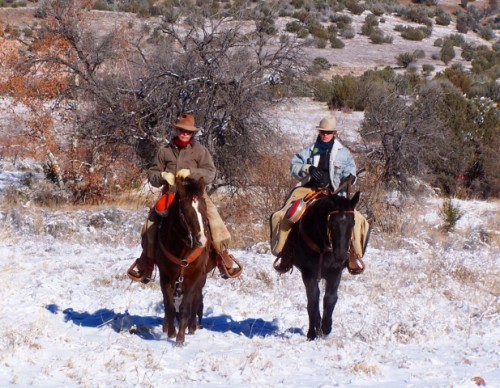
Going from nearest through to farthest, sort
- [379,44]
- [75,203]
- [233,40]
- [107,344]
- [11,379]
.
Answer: [11,379] < [107,344] < [233,40] < [75,203] < [379,44]

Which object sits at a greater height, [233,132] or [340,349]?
[340,349]

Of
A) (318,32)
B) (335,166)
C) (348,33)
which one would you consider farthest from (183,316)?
(348,33)

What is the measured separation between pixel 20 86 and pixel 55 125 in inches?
90.7

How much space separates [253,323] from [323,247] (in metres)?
1.57

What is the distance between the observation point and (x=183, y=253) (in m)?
7.75

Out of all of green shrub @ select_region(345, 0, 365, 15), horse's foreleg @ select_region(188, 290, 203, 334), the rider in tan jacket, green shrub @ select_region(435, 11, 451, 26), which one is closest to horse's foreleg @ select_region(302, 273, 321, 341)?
the rider in tan jacket

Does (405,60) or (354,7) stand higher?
(405,60)

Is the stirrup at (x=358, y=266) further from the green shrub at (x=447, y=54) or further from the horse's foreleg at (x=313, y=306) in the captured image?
the green shrub at (x=447, y=54)

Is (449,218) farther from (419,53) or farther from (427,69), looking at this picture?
(419,53)

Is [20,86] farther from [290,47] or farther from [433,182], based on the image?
[433,182]

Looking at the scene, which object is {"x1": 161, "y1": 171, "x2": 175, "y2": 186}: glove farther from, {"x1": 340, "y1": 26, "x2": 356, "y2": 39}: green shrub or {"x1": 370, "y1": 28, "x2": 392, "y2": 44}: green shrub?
{"x1": 340, "y1": 26, "x2": 356, "y2": 39}: green shrub

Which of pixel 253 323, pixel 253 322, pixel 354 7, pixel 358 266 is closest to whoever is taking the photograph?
pixel 358 266

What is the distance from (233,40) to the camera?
66.4 ft

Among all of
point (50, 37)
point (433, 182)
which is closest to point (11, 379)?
point (50, 37)
